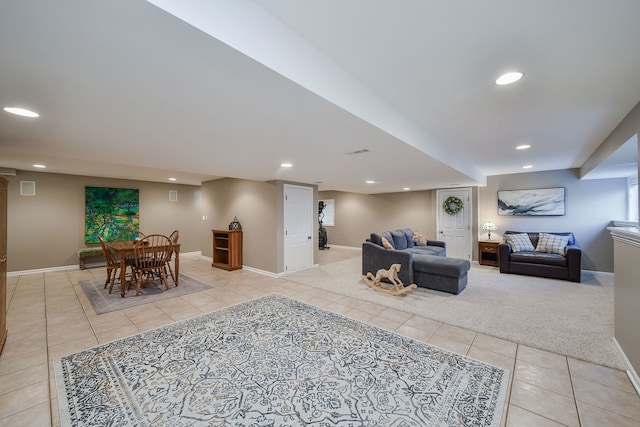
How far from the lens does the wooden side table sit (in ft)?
20.8

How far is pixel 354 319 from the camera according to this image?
10.5ft

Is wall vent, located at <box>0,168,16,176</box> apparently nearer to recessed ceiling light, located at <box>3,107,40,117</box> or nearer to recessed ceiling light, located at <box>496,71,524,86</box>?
recessed ceiling light, located at <box>3,107,40,117</box>

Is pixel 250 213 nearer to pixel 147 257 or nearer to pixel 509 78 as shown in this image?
pixel 147 257

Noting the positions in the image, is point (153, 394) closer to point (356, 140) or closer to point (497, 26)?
point (356, 140)

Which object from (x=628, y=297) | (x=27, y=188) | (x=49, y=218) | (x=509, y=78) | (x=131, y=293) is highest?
(x=509, y=78)

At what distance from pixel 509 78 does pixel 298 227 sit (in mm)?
4718

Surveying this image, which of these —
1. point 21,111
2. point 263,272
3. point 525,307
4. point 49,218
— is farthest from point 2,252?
point 525,307

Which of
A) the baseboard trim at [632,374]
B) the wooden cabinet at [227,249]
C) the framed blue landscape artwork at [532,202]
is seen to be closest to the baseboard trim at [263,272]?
the wooden cabinet at [227,249]

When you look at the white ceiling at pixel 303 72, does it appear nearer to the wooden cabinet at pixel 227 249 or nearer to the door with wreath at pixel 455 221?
the wooden cabinet at pixel 227 249

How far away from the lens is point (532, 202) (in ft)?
20.5

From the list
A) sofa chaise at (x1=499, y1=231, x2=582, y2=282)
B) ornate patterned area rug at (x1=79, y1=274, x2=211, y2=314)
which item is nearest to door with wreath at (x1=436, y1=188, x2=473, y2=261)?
sofa chaise at (x1=499, y1=231, x2=582, y2=282)

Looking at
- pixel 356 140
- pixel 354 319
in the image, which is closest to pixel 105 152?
pixel 356 140

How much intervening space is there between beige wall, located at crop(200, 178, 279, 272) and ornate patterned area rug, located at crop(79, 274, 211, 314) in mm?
1365

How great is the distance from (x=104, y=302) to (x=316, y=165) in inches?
152
